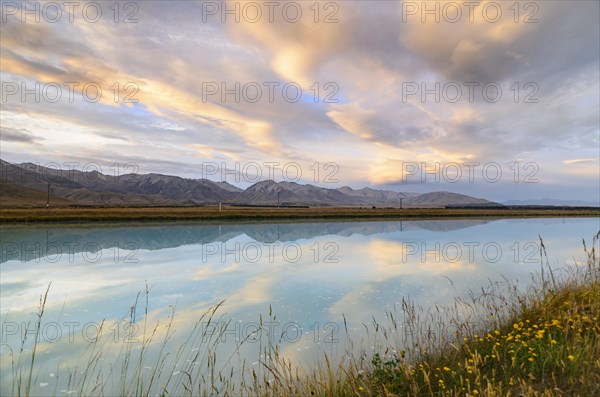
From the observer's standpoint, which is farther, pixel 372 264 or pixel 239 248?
pixel 239 248

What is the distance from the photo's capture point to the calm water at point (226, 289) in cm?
834

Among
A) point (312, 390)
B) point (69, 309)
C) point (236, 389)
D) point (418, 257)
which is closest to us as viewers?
point (312, 390)

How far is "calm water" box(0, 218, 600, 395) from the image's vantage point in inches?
328

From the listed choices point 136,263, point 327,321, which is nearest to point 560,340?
point 327,321

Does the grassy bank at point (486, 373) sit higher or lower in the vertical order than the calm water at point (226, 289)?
higher

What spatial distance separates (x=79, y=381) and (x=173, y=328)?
288 centimetres

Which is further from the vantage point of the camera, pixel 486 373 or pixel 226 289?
pixel 226 289

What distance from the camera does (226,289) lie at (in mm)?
13750

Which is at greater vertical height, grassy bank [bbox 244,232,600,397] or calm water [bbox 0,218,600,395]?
grassy bank [bbox 244,232,600,397]

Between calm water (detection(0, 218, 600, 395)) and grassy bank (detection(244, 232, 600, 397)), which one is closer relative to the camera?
grassy bank (detection(244, 232, 600, 397))

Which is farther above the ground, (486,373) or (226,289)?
(486,373)

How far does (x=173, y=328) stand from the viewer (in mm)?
9297

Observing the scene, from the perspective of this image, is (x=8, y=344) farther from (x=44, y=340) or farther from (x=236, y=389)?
(x=236, y=389)

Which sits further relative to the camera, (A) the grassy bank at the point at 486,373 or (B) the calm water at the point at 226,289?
(B) the calm water at the point at 226,289
